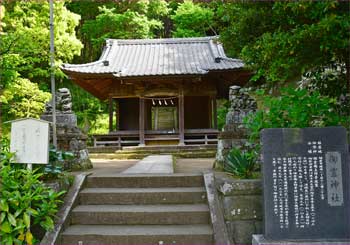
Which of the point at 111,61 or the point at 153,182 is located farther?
the point at 111,61

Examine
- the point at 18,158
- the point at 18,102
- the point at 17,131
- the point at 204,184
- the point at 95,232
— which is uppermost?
the point at 18,102

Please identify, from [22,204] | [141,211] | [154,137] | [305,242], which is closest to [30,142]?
[22,204]

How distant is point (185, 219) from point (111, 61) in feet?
35.2

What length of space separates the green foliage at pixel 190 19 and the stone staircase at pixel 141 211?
17.2 meters

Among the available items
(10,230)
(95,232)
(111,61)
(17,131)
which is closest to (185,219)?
(95,232)

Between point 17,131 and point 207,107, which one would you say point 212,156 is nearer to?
point 207,107

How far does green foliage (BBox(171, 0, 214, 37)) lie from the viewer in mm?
20672

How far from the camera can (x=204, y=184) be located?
15.1 feet

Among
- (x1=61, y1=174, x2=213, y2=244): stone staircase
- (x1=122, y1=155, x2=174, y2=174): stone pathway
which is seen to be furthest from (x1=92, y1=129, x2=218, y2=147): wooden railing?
(x1=61, y1=174, x2=213, y2=244): stone staircase

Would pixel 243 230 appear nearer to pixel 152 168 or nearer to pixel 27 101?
pixel 152 168

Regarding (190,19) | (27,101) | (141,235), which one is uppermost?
(190,19)

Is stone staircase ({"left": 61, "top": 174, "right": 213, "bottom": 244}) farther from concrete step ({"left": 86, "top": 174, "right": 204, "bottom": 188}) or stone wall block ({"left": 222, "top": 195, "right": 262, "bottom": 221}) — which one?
stone wall block ({"left": 222, "top": 195, "right": 262, "bottom": 221})

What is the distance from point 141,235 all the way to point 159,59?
35.9 feet

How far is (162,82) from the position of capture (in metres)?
12.9
